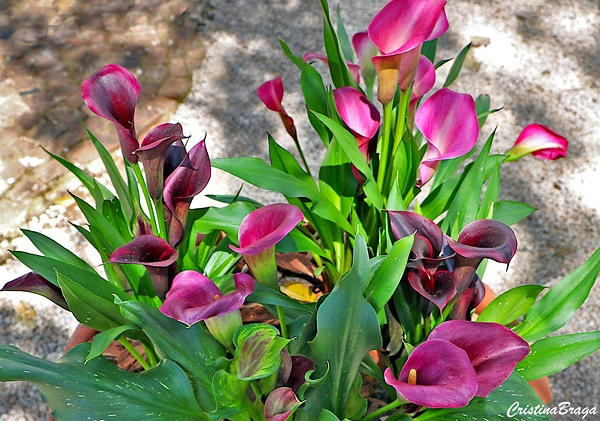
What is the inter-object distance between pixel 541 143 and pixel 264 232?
0.54 metres

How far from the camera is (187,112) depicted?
1.97 metres

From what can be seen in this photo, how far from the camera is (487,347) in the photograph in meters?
0.62

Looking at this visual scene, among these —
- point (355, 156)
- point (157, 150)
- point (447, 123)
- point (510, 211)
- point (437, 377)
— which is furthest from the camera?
point (510, 211)

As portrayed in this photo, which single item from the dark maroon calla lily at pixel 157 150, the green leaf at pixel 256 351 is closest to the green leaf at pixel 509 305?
the green leaf at pixel 256 351

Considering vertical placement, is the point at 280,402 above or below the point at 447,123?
below

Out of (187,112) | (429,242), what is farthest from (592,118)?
(429,242)

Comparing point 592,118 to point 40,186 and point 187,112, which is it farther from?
point 40,186

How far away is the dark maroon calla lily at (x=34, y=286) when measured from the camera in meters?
0.77

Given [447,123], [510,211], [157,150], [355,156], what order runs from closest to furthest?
[157,150], [447,123], [355,156], [510,211]

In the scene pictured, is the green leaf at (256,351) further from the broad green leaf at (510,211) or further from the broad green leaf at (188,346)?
the broad green leaf at (510,211)

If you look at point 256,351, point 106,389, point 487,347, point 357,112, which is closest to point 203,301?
point 256,351

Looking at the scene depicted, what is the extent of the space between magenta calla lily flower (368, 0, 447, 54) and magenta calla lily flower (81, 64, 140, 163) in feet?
1.01

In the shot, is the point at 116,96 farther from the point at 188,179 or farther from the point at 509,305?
the point at 509,305

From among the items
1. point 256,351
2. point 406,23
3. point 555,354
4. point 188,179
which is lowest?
point 555,354
